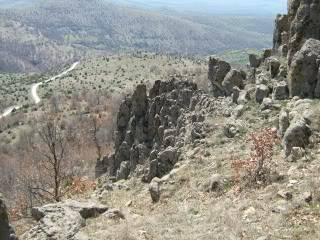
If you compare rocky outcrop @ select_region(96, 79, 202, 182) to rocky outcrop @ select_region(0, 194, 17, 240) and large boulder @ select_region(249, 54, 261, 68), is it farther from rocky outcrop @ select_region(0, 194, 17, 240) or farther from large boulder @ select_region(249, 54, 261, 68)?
rocky outcrop @ select_region(0, 194, 17, 240)

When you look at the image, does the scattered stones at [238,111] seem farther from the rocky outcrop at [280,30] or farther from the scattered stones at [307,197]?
the scattered stones at [307,197]

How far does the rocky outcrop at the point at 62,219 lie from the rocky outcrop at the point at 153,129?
754 centimetres

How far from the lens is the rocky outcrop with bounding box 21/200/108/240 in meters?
A: 15.3

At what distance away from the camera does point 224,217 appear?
49.4 ft

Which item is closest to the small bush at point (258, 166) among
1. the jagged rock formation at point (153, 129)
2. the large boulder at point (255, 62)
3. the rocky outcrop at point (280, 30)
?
the jagged rock formation at point (153, 129)

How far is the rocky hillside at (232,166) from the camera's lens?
14.8 meters

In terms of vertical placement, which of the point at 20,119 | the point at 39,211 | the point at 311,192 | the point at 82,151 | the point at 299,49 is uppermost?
the point at 299,49

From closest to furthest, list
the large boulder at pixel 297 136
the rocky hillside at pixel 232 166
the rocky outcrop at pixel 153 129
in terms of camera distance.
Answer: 1. the rocky hillside at pixel 232 166
2. the large boulder at pixel 297 136
3. the rocky outcrop at pixel 153 129

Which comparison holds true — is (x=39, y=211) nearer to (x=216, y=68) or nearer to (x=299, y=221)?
(x=299, y=221)

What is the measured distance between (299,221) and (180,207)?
4649 mm

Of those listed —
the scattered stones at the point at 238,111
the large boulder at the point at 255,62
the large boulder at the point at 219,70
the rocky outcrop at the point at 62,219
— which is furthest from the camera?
the large boulder at the point at 219,70

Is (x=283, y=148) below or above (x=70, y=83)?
above

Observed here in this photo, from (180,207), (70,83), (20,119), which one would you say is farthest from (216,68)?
(70,83)

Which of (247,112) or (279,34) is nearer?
(247,112)
